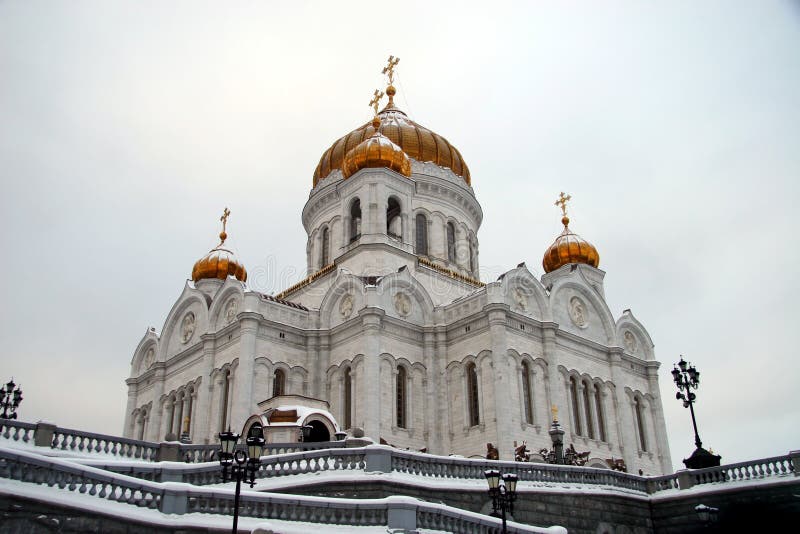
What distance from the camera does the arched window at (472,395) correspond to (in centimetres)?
2964

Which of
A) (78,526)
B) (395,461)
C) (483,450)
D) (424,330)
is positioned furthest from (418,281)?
(78,526)

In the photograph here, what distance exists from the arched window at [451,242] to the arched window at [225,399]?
12.9 metres

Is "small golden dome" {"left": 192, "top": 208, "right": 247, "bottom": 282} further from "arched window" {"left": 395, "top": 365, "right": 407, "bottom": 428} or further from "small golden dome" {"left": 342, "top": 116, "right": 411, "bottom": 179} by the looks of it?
"arched window" {"left": 395, "top": 365, "right": 407, "bottom": 428}

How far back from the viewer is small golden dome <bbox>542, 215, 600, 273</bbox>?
39.4m

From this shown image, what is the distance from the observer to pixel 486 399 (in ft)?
95.7

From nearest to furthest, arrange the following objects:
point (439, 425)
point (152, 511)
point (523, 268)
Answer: point (152, 511) → point (439, 425) → point (523, 268)

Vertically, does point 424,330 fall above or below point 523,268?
below

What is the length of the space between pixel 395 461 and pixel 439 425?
528 inches

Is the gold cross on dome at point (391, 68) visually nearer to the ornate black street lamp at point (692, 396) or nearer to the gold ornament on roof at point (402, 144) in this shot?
the gold ornament on roof at point (402, 144)

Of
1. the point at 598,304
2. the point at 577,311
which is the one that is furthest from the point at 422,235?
the point at 598,304

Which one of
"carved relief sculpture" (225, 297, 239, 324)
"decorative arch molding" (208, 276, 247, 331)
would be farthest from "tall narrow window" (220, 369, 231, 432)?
"decorative arch molding" (208, 276, 247, 331)

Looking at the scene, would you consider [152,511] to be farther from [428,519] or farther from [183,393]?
[183,393]

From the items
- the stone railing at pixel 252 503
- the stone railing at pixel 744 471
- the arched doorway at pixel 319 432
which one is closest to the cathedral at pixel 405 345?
the arched doorway at pixel 319 432

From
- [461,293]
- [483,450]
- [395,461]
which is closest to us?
[395,461]
